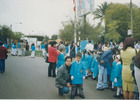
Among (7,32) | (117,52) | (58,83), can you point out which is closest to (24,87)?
(58,83)

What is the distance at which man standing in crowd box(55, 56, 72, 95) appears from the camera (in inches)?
209

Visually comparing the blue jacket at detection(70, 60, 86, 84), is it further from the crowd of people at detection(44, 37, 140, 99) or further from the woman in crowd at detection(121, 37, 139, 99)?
the woman in crowd at detection(121, 37, 139, 99)

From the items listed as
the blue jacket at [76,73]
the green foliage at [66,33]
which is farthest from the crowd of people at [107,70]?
the green foliage at [66,33]

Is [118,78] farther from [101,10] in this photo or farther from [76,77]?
[101,10]

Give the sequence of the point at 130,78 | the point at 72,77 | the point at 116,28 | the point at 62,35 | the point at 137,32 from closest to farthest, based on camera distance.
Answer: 1. the point at 130,78
2. the point at 72,77
3. the point at 137,32
4. the point at 116,28
5. the point at 62,35

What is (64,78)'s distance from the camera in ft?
18.0

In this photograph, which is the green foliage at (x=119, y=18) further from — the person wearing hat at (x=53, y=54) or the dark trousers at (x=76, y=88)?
the dark trousers at (x=76, y=88)

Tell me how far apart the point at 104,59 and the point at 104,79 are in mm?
889

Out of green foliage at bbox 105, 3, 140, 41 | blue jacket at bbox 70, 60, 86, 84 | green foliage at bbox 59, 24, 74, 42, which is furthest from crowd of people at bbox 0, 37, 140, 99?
green foliage at bbox 59, 24, 74, 42

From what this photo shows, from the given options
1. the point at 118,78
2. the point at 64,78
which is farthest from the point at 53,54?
the point at 118,78

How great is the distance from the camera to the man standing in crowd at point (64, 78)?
5.30 m

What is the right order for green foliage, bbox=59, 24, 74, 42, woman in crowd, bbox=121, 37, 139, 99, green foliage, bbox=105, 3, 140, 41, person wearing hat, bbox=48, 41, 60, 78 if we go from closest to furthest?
woman in crowd, bbox=121, 37, 139, 99
person wearing hat, bbox=48, 41, 60, 78
green foliage, bbox=105, 3, 140, 41
green foliage, bbox=59, 24, 74, 42

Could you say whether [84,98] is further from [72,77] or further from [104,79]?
[104,79]

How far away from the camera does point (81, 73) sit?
541 centimetres
